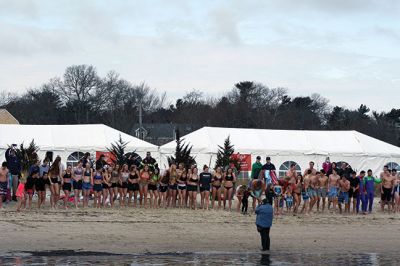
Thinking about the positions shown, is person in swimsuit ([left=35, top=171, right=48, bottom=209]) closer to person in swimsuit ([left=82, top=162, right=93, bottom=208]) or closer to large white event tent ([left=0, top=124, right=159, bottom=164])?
person in swimsuit ([left=82, top=162, right=93, bottom=208])

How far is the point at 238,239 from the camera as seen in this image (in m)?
19.6

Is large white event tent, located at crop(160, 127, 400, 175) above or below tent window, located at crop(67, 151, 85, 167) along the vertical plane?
above

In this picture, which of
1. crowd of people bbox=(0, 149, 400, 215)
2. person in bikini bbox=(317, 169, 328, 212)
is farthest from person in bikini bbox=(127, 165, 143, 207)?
person in bikini bbox=(317, 169, 328, 212)

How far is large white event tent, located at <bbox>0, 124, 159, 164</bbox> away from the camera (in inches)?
1416

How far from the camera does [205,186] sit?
85.0 feet

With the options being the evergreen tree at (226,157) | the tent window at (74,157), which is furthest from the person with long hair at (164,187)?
the tent window at (74,157)

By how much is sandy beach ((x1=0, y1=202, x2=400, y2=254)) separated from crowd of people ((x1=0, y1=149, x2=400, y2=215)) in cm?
88

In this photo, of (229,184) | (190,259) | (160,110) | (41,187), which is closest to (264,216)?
(190,259)

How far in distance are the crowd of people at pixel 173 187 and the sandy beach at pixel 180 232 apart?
0.88 meters

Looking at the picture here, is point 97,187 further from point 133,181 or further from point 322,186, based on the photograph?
point 322,186

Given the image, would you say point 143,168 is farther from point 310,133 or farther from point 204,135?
point 310,133

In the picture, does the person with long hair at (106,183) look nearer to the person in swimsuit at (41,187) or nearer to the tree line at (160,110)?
the person in swimsuit at (41,187)

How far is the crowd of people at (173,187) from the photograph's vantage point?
2458 centimetres

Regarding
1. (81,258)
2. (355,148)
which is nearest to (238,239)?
(81,258)
